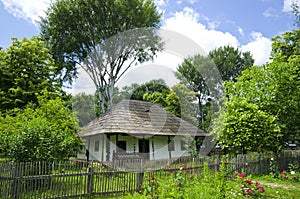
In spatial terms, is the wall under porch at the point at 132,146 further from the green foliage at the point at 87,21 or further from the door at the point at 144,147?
the green foliage at the point at 87,21

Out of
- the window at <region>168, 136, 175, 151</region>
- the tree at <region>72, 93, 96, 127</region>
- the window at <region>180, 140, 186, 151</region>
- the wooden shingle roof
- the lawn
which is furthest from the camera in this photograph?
the tree at <region>72, 93, 96, 127</region>

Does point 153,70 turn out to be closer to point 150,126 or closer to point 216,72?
point 150,126

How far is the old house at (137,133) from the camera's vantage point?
17.6m

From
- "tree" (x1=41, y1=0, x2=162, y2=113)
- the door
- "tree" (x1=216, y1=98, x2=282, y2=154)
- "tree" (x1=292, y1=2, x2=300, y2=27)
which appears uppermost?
"tree" (x1=41, y1=0, x2=162, y2=113)

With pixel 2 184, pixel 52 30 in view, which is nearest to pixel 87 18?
pixel 52 30

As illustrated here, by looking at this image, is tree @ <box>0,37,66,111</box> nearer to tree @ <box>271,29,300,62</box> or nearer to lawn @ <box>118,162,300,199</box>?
lawn @ <box>118,162,300,199</box>

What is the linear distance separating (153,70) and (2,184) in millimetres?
13413

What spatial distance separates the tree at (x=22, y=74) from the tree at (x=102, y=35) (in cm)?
270

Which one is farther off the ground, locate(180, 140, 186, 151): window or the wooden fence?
locate(180, 140, 186, 151): window

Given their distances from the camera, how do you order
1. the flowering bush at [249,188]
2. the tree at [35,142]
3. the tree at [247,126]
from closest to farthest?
the flowering bush at [249,188] → the tree at [35,142] → the tree at [247,126]

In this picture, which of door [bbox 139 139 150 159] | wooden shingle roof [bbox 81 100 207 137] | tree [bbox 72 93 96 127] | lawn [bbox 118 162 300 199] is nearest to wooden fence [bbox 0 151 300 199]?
lawn [bbox 118 162 300 199]

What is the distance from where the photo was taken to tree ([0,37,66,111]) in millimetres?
18047

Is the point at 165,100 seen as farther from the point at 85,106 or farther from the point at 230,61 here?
the point at 230,61

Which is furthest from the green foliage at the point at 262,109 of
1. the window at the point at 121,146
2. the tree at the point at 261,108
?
the window at the point at 121,146
